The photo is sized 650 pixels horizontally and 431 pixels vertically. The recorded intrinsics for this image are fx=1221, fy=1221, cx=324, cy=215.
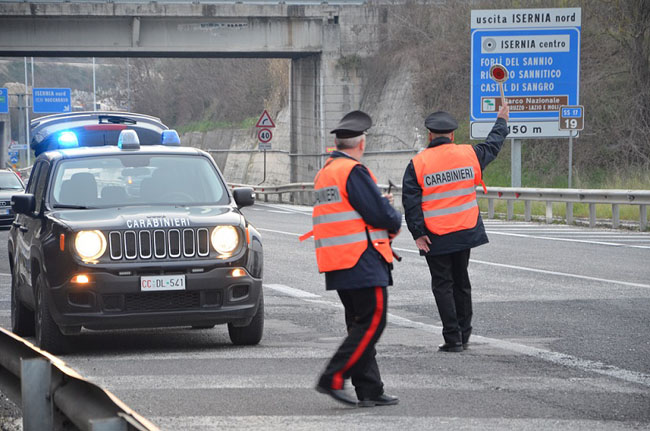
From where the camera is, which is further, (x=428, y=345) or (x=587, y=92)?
(x=587, y=92)

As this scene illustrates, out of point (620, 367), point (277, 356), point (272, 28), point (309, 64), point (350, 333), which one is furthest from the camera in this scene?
point (309, 64)

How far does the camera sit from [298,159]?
5116cm

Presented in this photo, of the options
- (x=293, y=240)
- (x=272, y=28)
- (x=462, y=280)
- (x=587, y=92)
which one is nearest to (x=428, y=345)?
(x=462, y=280)

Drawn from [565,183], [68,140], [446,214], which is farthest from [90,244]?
[565,183]

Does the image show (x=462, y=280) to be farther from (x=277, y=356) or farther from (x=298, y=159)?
(x=298, y=159)

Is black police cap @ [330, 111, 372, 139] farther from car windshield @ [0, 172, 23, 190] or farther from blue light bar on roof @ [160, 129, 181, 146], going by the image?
car windshield @ [0, 172, 23, 190]

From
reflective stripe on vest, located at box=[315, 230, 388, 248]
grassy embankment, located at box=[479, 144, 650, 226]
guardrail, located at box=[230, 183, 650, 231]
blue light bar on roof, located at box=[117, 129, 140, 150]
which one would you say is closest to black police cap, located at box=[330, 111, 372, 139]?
reflective stripe on vest, located at box=[315, 230, 388, 248]

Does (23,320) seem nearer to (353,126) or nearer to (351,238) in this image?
(351,238)

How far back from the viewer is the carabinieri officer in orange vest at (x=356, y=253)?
23.0ft

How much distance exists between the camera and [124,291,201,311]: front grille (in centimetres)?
923

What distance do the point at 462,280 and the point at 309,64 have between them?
39.8 m

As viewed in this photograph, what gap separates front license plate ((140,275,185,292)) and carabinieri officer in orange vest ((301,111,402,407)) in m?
2.34

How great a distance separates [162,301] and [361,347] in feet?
8.93

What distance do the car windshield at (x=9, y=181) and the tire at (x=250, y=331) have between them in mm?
21594
